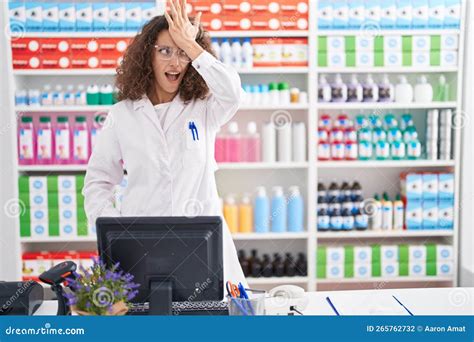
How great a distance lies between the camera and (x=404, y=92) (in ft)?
13.3

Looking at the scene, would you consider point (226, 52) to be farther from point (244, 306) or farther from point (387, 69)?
point (244, 306)

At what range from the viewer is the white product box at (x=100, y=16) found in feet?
12.6

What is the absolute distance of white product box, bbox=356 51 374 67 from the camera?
3967mm

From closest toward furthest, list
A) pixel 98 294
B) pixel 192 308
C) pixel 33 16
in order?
1. pixel 98 294
2. pixel 192 308
3. pixel 33 16

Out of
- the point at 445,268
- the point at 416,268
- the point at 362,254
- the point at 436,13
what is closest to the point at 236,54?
the point at 436,13

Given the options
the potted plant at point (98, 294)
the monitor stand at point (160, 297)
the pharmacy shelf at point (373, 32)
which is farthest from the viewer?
the pharmacy shelf at point (373, 32)

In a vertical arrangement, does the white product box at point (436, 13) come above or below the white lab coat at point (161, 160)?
above

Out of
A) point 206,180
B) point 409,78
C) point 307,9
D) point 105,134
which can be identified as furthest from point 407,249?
point 105,134

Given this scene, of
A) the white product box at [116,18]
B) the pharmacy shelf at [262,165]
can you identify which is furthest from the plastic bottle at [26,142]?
the pharmacy shelf at [262,165]

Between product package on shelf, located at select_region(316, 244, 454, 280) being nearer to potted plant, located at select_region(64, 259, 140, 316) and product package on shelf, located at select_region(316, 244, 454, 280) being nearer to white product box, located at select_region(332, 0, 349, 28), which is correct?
white product box, located at select_region(332, 0, 349, 28)

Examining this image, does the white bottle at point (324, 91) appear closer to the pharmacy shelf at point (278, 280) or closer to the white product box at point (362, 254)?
the white product box at point (362, 254)

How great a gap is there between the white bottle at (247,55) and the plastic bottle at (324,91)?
0.49 m

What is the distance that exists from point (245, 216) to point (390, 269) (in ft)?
3.51
